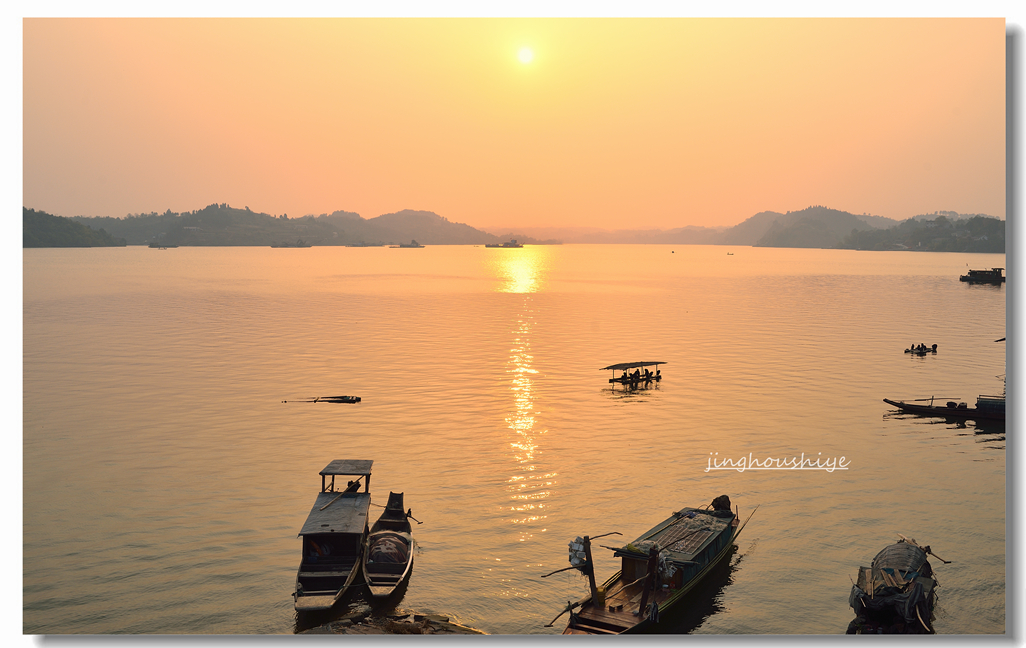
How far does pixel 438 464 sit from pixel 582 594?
12.3 m

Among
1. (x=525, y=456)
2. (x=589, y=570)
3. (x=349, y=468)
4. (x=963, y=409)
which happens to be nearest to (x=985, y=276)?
(x=963, y=409)

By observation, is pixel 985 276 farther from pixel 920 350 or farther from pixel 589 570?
pixel 589 570

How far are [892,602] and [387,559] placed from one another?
1372 centimetres

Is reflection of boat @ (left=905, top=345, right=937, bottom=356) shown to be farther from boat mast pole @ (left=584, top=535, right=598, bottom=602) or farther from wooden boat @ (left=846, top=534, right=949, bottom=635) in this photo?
boat mast pole @ (left=584, top=535, right=598, bottom=602)

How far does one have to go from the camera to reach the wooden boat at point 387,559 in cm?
1969

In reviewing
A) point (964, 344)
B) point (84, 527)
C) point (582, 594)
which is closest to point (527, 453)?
point (582, 594)

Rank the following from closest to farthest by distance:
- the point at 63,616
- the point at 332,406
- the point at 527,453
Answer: the point at 63,616 → the point at 527,453 → the point at 332,406

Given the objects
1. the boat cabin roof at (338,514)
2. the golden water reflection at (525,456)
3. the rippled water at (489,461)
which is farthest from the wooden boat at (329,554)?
the golden water reflection at (525,456)

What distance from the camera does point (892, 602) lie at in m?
17.9

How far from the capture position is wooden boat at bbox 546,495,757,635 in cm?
1698

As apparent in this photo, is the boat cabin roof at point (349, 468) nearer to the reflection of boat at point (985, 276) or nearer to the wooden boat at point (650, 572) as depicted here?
the wooden boat at point (650, 572)

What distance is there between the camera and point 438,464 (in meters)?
31.2

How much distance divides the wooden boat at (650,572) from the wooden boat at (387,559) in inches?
195
